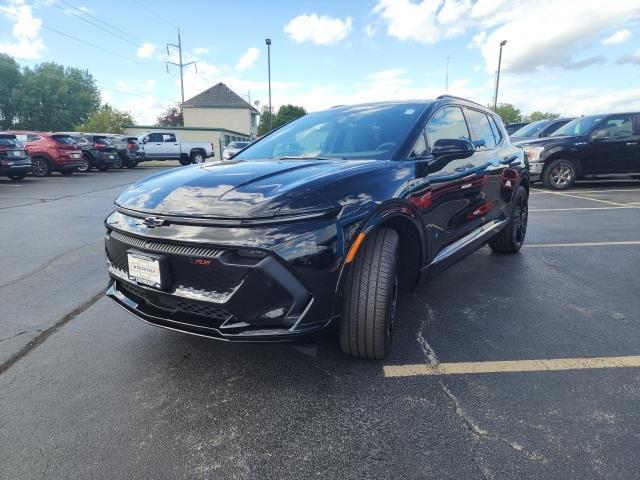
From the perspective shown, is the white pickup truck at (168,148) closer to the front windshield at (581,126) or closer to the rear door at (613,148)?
the front windshield at (581,126)

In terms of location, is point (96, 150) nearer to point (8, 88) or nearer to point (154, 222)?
point (154, 222)

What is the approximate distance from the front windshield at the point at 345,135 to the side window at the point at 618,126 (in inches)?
389

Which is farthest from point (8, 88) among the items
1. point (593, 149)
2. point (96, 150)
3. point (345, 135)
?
point (345, 135)

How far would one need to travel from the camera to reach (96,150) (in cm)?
1894

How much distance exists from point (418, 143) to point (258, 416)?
2.05 metres

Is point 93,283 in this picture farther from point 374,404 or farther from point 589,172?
point 589,172

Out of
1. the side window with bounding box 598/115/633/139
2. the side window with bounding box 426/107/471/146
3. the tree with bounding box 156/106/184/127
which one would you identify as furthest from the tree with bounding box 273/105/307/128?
the side window with bounding box 426/107/471/146

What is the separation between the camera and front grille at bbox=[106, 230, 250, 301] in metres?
2.04

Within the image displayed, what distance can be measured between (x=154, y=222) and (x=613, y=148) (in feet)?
39.1

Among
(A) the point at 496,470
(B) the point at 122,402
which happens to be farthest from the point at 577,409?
(B) the point at 122,402

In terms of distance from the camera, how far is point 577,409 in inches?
84.8

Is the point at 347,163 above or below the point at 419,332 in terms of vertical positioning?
above

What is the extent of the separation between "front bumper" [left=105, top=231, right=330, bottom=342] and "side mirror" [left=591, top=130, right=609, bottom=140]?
434 inches

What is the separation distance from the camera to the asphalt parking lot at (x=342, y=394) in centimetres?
184
